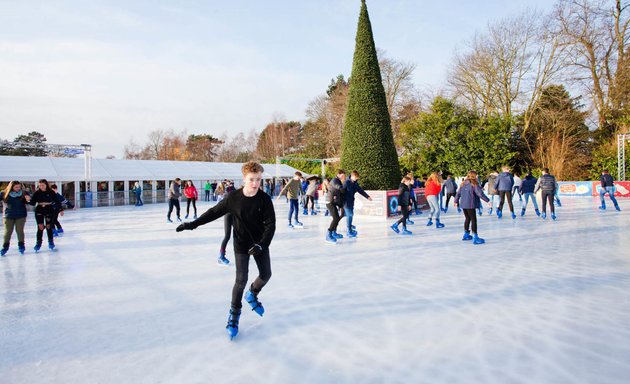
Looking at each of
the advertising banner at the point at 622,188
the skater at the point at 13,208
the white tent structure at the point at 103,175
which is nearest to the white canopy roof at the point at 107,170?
the white tent structure at the point at 103,175

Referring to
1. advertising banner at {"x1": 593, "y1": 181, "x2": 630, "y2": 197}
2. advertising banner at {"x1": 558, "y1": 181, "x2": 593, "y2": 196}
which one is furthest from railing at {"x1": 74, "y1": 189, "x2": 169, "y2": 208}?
advertising banner at {"x1": 593, "y1": 181, "x2": 630, "y2": 197}

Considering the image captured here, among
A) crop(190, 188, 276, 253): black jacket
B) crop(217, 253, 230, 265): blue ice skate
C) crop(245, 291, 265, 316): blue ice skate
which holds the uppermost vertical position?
crop(190, 188, 276, 253): black jacket

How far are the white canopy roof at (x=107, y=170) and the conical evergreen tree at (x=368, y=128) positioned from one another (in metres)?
15.1

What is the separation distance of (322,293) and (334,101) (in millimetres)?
35274

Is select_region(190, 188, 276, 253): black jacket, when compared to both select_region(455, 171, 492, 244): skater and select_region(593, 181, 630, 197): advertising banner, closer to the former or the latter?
select_region(455, 171, 492, 244): skater

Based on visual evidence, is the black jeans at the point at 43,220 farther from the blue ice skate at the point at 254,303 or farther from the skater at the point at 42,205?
the blue ice skate at the point at 254,303

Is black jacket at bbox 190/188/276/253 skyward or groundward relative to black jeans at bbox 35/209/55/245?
skyward

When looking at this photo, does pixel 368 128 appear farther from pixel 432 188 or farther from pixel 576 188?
pixel 576 188

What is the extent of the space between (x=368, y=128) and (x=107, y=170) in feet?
56.1

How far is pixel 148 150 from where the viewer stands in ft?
162

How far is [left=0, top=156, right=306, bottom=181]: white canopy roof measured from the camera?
66.2 feet

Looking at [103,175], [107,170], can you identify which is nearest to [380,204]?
[103,175]

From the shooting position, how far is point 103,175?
74.1ft

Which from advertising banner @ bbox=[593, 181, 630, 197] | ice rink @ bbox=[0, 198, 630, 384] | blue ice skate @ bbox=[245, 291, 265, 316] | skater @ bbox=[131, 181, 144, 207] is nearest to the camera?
ice rink @ bbox=[0, 198, 630, 384]
